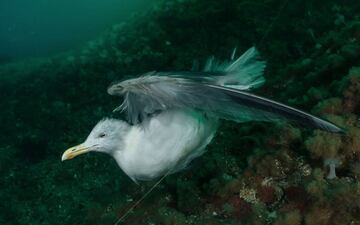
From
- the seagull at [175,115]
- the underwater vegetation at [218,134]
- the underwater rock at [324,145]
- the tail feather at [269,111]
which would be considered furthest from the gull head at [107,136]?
the underwater rock at [324,145]

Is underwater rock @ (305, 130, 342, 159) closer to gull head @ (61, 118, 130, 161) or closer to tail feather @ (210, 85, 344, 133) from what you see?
tail feather @ (210, 85, 344, 133)

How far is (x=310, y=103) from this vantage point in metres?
4.05

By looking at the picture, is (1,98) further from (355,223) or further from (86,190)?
(355,223)

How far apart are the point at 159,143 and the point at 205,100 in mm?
468

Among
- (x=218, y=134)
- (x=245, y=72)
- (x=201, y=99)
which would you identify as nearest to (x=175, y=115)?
(x=201, y=99)

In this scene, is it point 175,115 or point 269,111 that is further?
point 175,115

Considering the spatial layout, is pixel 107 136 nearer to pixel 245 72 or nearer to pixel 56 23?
pixel 245 72

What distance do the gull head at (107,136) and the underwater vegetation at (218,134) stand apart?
995mm

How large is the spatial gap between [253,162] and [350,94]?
112 cm

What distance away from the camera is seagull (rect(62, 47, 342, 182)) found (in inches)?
89.7

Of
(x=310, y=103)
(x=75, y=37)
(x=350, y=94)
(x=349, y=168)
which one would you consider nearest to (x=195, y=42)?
(x=310, y=103)

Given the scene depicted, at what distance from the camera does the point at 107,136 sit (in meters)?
2.63

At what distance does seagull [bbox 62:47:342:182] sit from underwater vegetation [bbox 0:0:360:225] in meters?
0.69

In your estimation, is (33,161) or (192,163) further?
(33,161)
